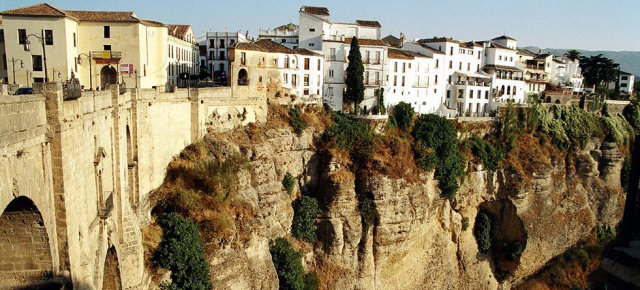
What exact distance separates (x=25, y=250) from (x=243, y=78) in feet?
67.6

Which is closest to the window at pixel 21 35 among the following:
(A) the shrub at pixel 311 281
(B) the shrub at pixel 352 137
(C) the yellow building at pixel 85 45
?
(C) the yellow building at pixel 85 45

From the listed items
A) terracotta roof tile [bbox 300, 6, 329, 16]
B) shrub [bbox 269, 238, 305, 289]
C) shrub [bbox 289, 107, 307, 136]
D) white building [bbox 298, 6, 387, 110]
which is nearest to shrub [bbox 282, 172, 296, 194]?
shrub [bbox 289, 107, 307, 136]

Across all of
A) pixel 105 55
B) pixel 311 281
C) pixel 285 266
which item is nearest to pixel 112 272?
pixel 285 266

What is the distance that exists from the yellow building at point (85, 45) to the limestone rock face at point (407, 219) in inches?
316

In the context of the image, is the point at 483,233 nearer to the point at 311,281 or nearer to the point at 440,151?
the point at 440,151

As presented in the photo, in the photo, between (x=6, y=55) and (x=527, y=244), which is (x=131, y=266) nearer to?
(x=6, y=55)

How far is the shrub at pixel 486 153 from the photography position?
36.5m

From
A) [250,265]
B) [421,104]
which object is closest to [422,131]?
[421,104]

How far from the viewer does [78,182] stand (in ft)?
38.0

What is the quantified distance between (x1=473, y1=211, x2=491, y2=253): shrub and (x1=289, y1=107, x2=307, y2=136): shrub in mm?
16326

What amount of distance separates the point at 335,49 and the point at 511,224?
19.7 meters

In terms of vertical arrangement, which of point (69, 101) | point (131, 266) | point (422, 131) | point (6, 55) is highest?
point (6, 55)

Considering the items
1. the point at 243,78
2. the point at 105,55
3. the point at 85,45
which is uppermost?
the point at 85,45

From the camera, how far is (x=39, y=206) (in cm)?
953
